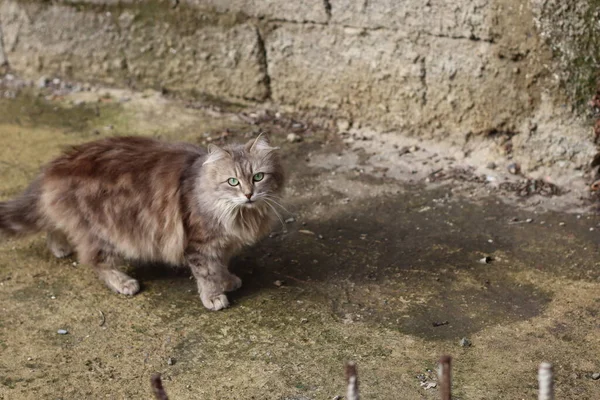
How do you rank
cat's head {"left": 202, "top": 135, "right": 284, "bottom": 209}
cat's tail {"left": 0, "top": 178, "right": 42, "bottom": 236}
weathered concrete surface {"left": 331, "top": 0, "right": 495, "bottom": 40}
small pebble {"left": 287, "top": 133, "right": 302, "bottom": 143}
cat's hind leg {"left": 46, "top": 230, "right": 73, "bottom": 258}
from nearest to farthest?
cat's head {"left": 202, "top": 135, "right": 284, "bottom": 209}, cat's tail {"left": 0, "top": 178, "right": 42, "bottom": 236}, cat's hind leg {"left": 46, "top": 230, "right": 73, "bottom": 258}, weathered concrete surface {"left": 331, "top": 0, "right": 495, "bottom": 40}, small pebble {"left": 287, "top": 133, "right": 302, "bottom": 143}

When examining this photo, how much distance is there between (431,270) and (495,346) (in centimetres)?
68

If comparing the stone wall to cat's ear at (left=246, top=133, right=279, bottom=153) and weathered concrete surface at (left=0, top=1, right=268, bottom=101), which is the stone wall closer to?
weathered concrete surface at (left=0, top=1, right=268, bottom=101)

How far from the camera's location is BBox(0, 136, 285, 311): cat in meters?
3.77

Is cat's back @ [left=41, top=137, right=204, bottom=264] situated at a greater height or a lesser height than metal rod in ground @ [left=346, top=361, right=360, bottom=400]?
lesser

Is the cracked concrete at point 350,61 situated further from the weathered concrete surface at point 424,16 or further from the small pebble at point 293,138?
the small pebble at point 293,138

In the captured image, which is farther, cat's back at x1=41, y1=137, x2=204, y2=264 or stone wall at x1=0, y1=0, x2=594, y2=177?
stone wall at x1=0, y1=0, x2=594, y2=177

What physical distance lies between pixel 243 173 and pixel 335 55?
1946 millimetres

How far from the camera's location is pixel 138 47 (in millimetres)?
5957

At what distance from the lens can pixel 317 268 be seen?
13.7 ft

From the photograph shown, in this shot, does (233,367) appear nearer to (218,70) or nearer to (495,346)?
(495,346)

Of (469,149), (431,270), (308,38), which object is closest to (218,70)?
(308,38)

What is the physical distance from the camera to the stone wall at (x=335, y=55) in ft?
15.9

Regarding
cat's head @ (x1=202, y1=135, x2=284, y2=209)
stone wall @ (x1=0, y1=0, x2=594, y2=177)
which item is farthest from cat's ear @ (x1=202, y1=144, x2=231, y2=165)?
stone wall @ (x1=0, y1=0, x2=594, y2=177)

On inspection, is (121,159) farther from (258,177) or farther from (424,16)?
(424,16)
